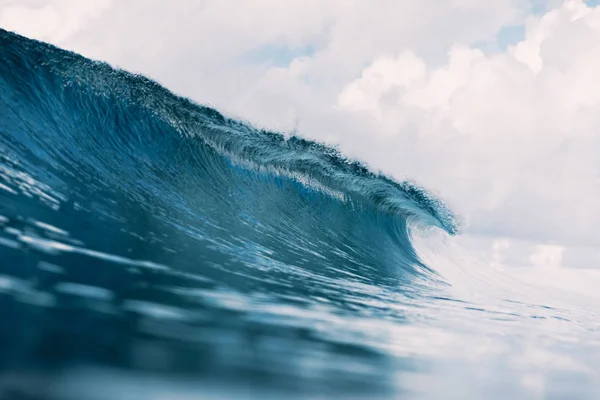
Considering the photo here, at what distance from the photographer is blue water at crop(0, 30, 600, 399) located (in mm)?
1691

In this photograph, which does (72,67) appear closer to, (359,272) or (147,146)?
(147,146)

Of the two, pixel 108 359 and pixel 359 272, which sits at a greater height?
pixel 359 272

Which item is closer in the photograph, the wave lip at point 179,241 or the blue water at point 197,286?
the blue water at point 197,286

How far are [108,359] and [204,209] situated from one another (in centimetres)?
425

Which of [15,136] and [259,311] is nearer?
Result: [259,311]

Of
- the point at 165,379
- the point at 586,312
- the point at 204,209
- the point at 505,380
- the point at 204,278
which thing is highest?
the point at 204,209

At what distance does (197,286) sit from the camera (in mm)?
2871

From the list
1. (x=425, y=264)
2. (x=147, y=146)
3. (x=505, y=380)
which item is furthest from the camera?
(x=425, y=264)

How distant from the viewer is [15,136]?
4797 millimetres

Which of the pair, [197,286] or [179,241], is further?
[179,241]

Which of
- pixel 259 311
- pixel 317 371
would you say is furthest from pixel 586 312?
pixel 317 371

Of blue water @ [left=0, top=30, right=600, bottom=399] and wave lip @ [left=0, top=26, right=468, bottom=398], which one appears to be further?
wave lip @ [left=0, top=26, right=468, bottom=398]

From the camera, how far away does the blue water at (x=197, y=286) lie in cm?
169

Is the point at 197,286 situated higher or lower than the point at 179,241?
lower
